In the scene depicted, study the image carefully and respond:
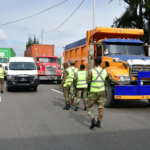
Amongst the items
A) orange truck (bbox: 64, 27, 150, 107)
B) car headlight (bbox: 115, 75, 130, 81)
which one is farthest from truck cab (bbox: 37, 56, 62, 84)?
car headlight (bbox: 115, 75, 130, 81)

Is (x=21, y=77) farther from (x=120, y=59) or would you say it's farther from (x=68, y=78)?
(x=120, y=59)

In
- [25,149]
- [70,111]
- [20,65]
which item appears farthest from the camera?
[20,65]

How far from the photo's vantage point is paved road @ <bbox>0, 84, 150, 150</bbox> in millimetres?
4816

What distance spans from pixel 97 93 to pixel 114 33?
5634 millimetres

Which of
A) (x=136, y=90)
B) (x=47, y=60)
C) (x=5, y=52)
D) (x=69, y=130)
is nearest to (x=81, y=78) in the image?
(x=136, y=90)

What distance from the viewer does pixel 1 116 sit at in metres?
7.56

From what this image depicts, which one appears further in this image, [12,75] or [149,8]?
[149,8]

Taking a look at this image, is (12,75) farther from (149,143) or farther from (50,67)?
(149,143)

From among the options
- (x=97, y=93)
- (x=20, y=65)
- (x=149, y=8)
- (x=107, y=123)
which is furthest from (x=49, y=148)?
(x=149, y=8)

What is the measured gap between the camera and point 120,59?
932cm

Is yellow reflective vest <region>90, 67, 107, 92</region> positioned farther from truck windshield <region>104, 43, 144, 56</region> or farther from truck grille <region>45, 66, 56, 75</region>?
truck grille <region>45, 66, 56, 75</region>

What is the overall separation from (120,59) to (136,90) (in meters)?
1.41

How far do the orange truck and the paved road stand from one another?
653 mm

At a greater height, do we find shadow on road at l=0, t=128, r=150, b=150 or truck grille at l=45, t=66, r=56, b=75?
truck grille at l=45, t=66, r=56, b=75
